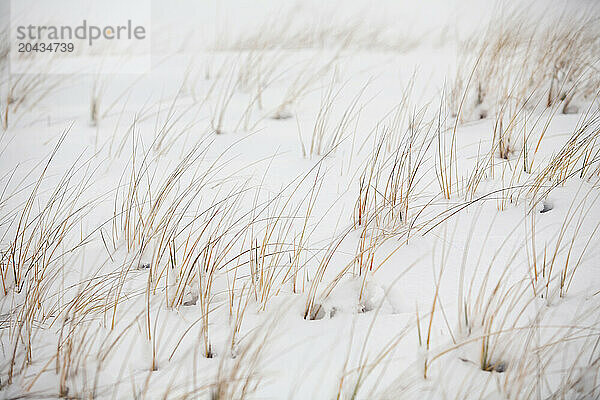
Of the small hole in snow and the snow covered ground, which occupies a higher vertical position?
the small hole in snow

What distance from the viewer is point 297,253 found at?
1.37 metres

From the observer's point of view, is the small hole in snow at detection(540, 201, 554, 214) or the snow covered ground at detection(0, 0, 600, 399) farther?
the small hole in snow at detection(540, 201, 554, 214)

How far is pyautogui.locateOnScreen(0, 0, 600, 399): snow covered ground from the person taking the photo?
109 cm

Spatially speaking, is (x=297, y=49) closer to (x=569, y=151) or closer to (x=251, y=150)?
(x=251, y=150)

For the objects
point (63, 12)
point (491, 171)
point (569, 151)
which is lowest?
point (491, 171)

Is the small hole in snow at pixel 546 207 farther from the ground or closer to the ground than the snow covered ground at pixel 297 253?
farther from the ground

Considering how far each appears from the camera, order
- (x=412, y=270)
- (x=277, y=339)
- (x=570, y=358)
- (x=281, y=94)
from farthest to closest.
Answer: (x=281, y=94) → (x=412, y=270) → (x=277, y=339) → (x=570, y=358)

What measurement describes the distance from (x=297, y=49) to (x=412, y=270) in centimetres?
303

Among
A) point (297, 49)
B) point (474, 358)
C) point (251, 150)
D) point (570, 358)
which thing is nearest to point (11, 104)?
point (251, 150)

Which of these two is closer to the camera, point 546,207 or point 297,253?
point 297,253

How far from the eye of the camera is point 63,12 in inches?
208

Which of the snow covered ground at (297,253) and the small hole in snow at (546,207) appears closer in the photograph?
the snow covered ground at (297,253)

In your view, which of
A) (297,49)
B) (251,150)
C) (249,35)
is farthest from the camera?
(249,35)

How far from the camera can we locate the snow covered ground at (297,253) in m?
1.09
